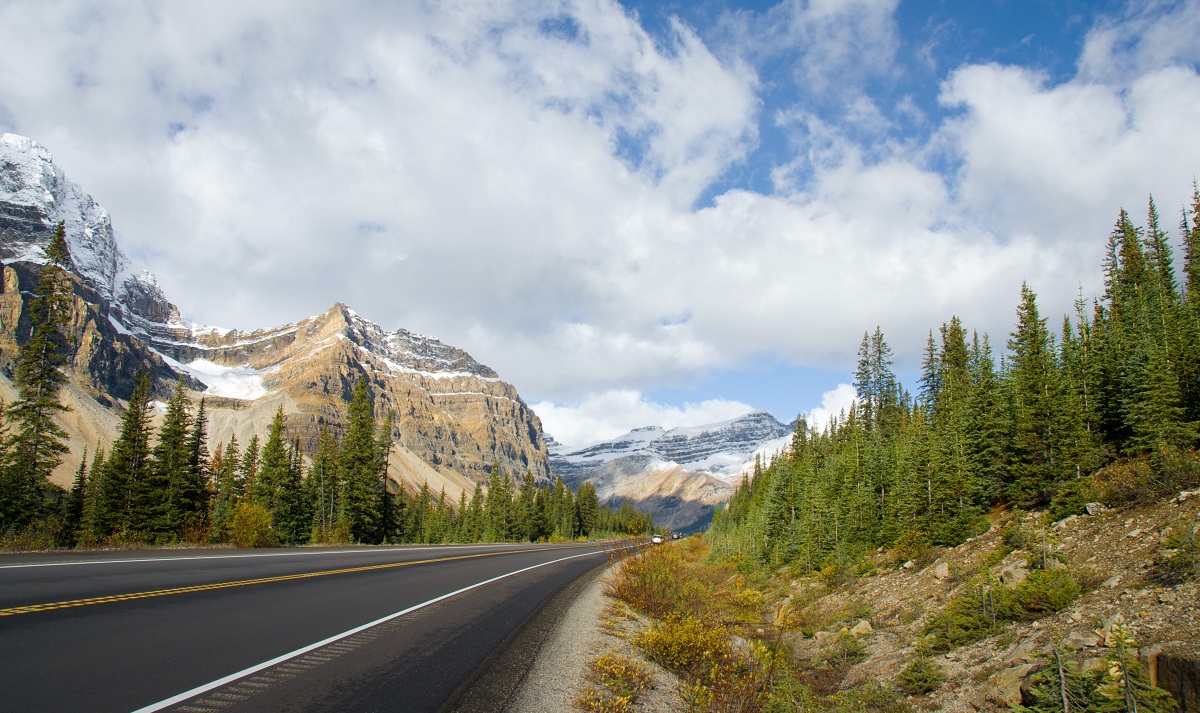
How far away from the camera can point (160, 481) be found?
4434 cm

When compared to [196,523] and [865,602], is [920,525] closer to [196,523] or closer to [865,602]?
[865,602]

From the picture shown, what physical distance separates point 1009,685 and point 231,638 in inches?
421

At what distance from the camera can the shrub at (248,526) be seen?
31.6m

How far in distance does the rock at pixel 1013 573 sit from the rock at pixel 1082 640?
4.37 meters

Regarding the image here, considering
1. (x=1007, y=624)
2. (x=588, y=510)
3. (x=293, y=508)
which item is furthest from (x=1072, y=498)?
(x=588, y=510)

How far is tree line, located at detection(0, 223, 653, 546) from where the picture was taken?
28.7 meters

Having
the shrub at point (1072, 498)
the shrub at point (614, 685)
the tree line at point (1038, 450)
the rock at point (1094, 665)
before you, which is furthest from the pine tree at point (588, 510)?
the rock at point (1094, 665)

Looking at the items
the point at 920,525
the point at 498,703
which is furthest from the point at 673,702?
the point at 920,525

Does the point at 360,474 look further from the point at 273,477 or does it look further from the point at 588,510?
the point at 588,510

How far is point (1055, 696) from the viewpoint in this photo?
22.9 feet

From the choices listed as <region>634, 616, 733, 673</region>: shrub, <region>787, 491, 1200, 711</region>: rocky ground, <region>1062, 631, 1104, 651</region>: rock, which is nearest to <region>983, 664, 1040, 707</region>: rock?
<region>787, 491, 1200, 711</region>: rocky ground

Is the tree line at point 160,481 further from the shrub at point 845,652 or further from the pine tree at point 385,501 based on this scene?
the shrub at point 845,652

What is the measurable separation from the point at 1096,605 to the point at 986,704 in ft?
9.20

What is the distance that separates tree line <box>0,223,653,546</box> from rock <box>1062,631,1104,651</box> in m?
19.2
